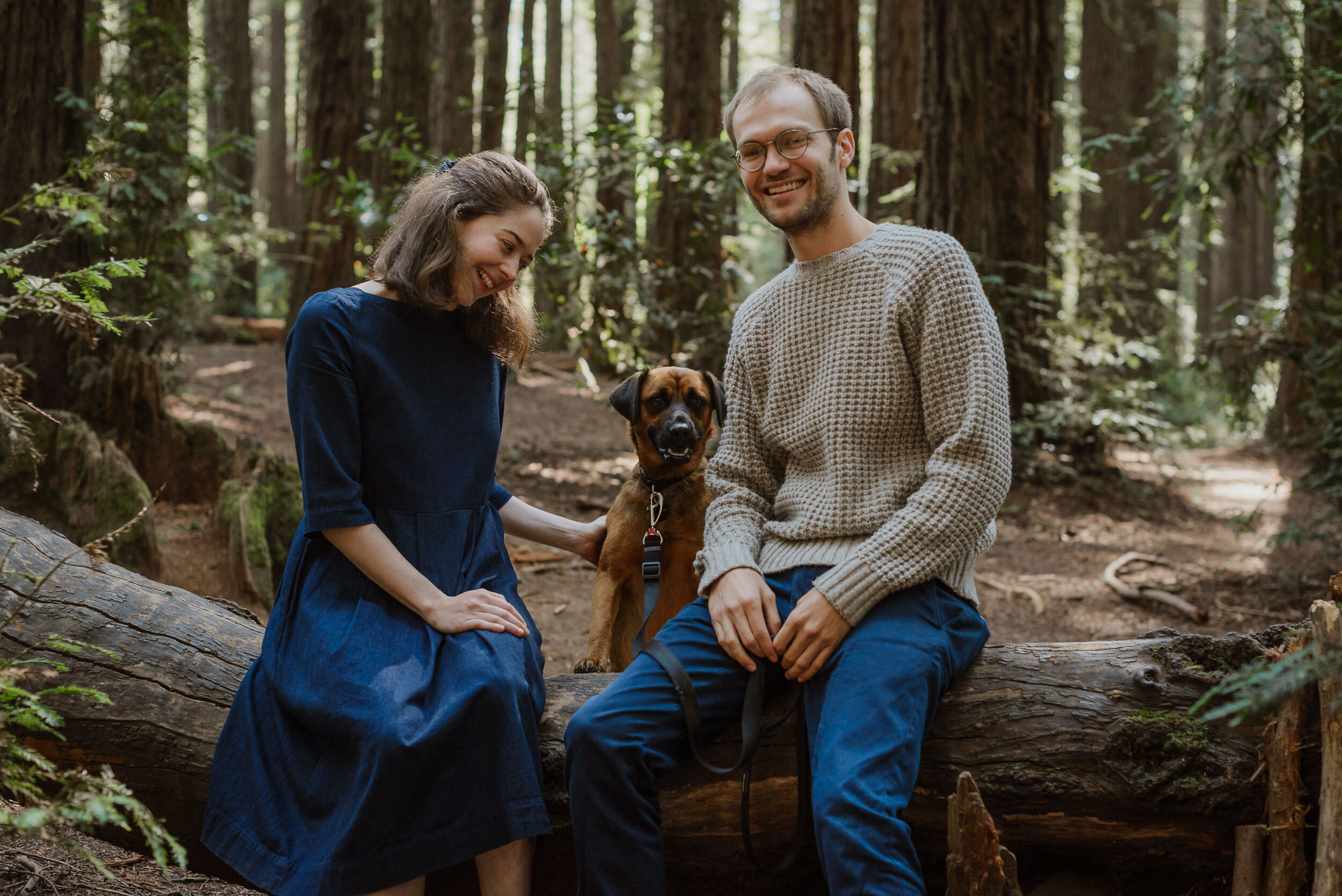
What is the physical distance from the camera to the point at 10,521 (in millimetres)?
3465

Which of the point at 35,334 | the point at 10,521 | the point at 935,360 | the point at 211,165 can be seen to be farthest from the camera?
the point at 211,165

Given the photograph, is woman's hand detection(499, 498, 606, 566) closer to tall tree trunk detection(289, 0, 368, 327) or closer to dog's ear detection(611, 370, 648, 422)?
dog's ear detection(611, 370, 648, 422)

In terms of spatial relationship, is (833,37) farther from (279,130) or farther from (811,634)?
(279,130)

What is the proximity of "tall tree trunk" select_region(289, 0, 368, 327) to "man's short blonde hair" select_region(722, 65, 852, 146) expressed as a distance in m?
8.97

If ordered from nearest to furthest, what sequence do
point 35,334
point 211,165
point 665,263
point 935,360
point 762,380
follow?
point 935,360
point 762,380
point 35,334
point 211,165
point 665,263

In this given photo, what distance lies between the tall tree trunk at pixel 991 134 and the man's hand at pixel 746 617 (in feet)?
21.1

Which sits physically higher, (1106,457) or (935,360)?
(935,360)

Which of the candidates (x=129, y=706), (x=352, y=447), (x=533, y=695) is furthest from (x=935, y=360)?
(x=129, y=706)

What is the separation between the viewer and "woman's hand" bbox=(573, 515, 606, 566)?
3.63m

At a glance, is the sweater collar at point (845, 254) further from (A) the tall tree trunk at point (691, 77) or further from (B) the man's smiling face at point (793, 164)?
(A) the tall tree trunk at point (691, 77)

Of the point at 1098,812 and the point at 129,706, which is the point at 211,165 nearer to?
A: the point at 129,706

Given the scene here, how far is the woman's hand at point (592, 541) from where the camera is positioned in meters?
3.63

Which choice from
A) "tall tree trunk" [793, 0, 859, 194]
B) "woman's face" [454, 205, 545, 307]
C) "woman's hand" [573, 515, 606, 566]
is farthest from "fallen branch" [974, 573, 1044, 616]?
"tall tree trunk" [793, 0, 859, 194]

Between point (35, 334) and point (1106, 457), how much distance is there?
883cm
